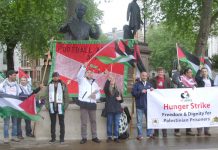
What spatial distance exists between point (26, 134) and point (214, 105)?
200 inches

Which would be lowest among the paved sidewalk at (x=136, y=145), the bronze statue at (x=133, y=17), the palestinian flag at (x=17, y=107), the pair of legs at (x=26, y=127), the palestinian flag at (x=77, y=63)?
the paved sidewalk at (x=136, y=145)

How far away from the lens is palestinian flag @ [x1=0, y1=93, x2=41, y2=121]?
38.9 feet

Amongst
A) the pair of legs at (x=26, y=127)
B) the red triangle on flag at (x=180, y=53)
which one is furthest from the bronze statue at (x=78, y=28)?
the pair of legs at (x=26, y=127)

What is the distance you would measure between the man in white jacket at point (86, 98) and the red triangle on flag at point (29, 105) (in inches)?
47.6

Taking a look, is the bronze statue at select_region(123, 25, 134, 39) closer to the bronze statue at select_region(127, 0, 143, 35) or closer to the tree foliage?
the bronze statue at select_region(127, 0, 143, 35)

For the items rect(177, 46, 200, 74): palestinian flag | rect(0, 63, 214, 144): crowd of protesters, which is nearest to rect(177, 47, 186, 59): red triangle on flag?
rect(177, 46, 200, 74): palestinian flag

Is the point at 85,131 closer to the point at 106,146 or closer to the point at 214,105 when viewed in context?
the point at 106,146

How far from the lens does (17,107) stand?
468 inches

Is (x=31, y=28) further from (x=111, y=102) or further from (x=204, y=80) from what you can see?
(x=111, y=102)

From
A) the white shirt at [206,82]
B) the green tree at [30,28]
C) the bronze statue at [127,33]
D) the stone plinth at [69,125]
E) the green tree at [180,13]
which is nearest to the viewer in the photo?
the stone plinth at [69,125]

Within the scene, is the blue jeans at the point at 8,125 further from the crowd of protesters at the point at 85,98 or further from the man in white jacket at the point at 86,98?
the man in white jacket at the point at 86,98

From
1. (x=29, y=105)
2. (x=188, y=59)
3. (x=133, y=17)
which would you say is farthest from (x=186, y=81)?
(x=133, y=17)

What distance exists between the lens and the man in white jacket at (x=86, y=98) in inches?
459

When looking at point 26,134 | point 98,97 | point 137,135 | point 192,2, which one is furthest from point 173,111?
point 192,2
